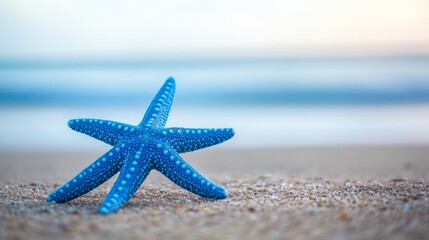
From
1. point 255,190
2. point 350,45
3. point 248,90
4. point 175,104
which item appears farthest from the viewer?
point 350,45

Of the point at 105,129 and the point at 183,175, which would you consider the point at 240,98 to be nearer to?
the point at 105,129

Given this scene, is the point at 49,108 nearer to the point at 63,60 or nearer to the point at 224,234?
the point at 63,60

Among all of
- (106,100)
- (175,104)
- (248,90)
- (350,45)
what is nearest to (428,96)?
(350,45)

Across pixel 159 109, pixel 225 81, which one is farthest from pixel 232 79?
pixel 159 109

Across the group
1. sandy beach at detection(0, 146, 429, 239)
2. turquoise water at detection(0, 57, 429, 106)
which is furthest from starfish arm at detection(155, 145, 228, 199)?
turquoise water at detection(0, 57, 429, 106)

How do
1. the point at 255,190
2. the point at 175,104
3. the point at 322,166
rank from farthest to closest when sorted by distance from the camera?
the point at 175,104
the point at 322,166
the point at 255,190
